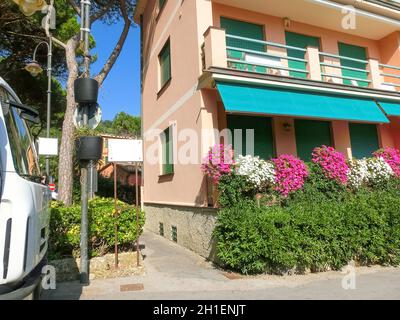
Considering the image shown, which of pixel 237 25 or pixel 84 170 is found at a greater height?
pixel 237 25

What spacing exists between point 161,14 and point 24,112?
36.4 ft

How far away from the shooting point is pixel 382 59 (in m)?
14.0

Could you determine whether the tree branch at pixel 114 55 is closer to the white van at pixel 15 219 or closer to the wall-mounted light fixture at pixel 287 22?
the wall-mounted light fixture at pixel 287 22

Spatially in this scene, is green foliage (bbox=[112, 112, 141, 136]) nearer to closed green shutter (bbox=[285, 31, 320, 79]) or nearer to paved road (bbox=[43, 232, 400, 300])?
closed green shutter (bbox=[285, 31, 320, 79])

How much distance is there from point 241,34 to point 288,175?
5.57 metres

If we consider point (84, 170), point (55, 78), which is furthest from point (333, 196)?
point (55, 78)

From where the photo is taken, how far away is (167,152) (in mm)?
12805

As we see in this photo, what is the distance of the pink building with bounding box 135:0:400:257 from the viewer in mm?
9031

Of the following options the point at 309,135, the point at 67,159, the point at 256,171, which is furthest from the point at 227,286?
the point at 67,159

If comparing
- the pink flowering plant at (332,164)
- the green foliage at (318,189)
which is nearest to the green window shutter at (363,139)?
the pink flowering plant at (332,164)

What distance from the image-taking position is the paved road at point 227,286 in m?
5.89

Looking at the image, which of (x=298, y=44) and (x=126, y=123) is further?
(x=126, y=123)

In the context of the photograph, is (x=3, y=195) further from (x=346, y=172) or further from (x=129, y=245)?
(x=346, y=172)

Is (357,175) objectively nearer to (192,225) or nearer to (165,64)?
(192,225)
